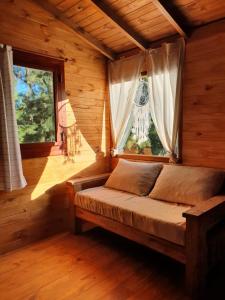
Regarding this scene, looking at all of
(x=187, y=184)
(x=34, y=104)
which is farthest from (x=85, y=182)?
(x=187, y=184)

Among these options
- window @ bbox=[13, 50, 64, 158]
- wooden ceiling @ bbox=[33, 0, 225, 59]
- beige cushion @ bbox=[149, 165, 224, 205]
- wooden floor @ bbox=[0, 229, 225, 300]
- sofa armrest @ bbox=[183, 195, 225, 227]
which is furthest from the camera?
window @ bbox=[13, 50, 64, 158]

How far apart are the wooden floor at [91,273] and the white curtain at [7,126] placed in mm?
735

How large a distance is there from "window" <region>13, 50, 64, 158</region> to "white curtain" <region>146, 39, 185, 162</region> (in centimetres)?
107

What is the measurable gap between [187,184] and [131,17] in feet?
5.92

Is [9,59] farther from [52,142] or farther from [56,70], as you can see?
[52,142]

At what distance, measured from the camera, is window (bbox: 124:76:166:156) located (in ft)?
9.78

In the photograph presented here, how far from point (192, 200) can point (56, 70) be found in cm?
202

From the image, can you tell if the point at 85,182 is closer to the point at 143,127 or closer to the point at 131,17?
the point at 143,127

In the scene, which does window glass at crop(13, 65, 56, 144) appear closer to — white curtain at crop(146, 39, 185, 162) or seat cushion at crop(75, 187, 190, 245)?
seat cushion at crop(75, 187, 190, 245)

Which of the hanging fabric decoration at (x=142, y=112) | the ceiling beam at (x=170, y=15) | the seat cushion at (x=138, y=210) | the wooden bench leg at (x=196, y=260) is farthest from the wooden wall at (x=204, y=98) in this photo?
the wooden bench leg at (x=196, y=260)

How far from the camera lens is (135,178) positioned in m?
2.70

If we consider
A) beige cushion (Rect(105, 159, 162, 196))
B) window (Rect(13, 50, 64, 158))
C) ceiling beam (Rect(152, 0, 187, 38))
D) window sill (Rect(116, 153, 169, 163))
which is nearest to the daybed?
beige cushion (Rect(105, 159, 162, 196))

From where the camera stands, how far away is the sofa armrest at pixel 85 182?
2.80 metres

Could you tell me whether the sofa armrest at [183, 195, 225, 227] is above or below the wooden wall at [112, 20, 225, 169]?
below
